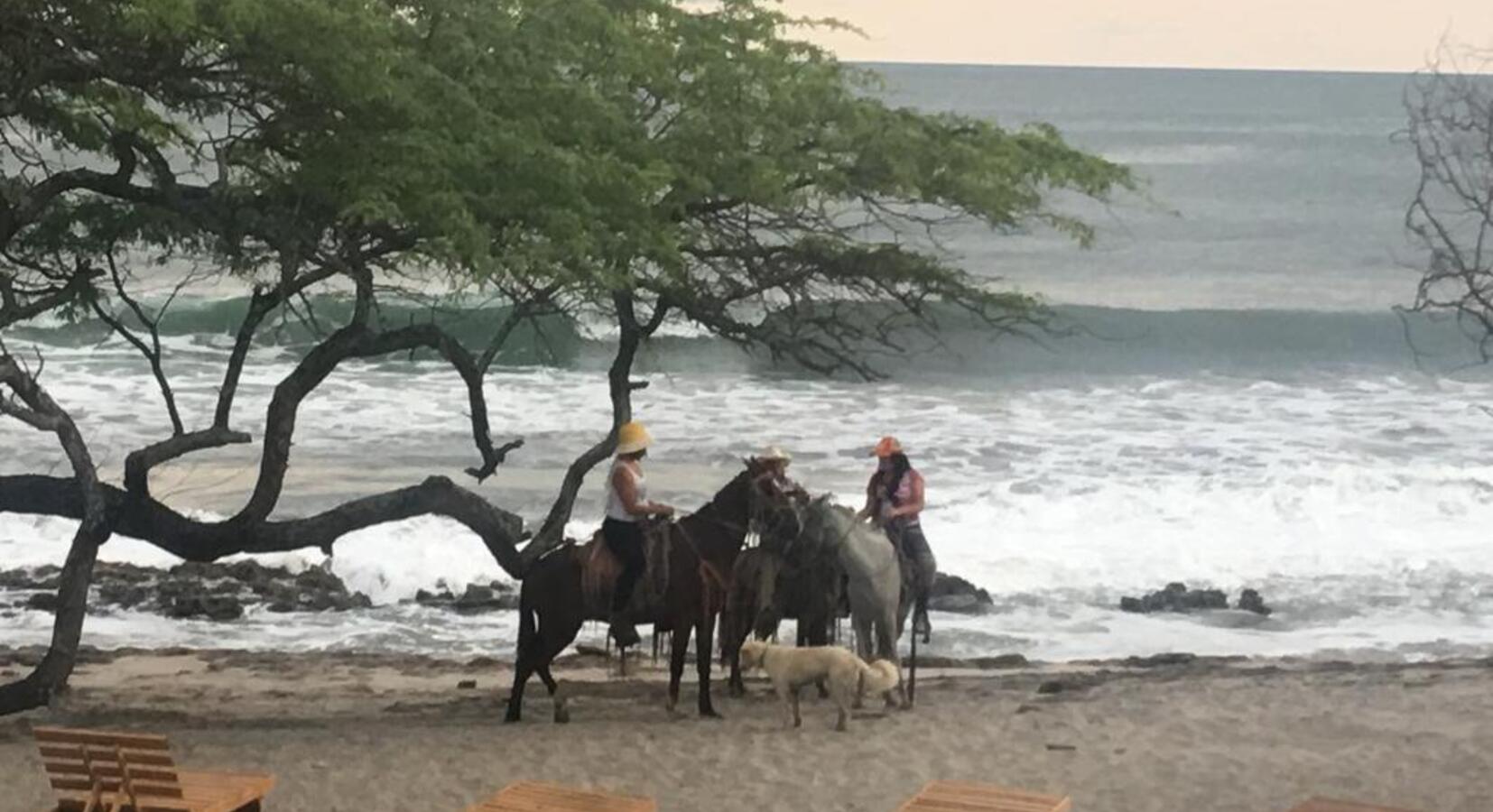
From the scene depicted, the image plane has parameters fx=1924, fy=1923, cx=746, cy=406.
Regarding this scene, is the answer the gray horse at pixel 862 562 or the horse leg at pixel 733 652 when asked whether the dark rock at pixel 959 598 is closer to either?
the horse leg at pixel 733 652

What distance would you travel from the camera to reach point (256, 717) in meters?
10.8

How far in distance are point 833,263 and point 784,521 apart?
102 inches

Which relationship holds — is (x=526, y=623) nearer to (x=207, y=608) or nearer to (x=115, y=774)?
(x=115, y=774)

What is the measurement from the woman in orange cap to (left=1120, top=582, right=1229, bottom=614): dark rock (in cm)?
698

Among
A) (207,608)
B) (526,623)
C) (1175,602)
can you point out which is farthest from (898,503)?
(207,608)

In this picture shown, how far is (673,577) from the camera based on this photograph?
9.99 m

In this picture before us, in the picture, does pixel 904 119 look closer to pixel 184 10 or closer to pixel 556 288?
pixel 556 288

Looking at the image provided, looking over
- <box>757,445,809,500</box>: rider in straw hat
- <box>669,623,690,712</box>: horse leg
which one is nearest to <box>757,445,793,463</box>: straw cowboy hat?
<box>757,445,809,500</box>: rider in straw hat

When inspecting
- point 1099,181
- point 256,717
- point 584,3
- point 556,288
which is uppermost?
point 584,3

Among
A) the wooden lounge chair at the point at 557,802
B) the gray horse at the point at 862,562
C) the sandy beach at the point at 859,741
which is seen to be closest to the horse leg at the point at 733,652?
the sandy beach at the point at 859,741

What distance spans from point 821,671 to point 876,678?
31cm

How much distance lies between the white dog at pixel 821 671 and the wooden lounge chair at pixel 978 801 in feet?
7.91

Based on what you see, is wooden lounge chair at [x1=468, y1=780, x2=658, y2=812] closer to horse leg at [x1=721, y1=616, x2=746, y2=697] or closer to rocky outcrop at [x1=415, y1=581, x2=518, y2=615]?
horse leg at [x1=721, y1=616, x2=746, y2=697]

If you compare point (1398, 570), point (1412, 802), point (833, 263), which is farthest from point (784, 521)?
point (1398, 570)
